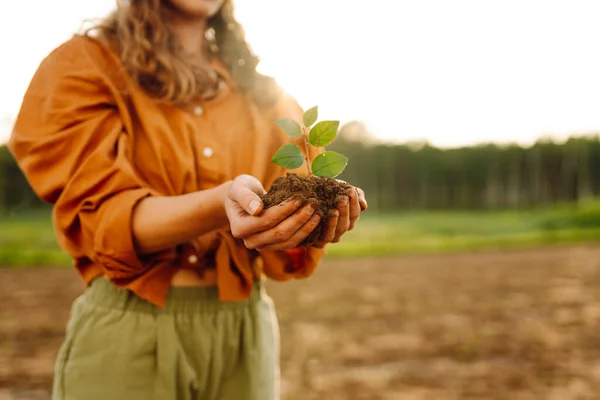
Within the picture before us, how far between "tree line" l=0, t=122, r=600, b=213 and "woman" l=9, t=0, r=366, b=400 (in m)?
36.4

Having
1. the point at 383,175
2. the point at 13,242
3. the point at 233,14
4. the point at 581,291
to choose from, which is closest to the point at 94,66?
the point at 233,14

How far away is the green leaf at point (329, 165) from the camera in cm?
167

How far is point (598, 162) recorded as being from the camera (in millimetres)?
39812

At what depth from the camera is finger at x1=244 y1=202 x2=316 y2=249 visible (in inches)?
55.5

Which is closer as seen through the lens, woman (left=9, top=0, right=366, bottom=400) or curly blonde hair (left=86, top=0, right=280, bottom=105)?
woman (left=9, top=0, right=366, bottom=400)

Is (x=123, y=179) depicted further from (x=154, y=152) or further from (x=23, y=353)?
(x=23, y=353)

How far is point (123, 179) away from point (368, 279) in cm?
1102

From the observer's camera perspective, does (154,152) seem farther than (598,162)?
No

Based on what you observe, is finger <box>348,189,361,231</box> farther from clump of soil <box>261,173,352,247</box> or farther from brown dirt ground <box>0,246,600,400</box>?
brown dirt ground <box>0,246,600,400</box>

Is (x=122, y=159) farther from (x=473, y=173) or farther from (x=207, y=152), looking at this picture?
(x=473, y=173)

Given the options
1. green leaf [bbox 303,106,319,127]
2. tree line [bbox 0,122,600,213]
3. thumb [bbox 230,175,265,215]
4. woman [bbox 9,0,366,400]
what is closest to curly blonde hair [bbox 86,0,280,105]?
woman [bbox 9,0,366,400]

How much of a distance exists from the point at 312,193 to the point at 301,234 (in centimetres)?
11

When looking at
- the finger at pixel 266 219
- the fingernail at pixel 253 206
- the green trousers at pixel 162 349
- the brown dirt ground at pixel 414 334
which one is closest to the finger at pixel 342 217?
the finger at pixel 266 219

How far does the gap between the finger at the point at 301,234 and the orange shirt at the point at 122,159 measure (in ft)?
1.38
